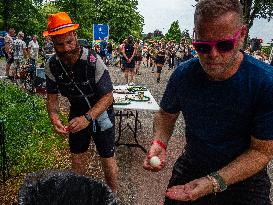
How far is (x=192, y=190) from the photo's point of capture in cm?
179

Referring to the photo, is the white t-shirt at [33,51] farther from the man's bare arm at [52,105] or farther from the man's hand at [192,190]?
the man's hand at [192,190]

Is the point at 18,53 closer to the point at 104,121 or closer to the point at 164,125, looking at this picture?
the point at 104,121

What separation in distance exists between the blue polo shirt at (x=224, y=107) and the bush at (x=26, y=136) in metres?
2.98

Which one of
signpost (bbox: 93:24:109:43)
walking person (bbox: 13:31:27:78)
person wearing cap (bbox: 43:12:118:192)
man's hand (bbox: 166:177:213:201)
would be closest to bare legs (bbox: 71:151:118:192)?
person wearing cap (bbox: 43:12:118:192)

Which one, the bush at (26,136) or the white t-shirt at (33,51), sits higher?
the white t-shirt at (33,51)

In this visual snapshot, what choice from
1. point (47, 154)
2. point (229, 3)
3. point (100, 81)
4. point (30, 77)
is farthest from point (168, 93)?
point (30, 77)

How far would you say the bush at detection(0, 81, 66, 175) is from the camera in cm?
514

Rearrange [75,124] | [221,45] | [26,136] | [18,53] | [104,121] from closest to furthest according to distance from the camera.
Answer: [221,45], [75,124], [104,121], [26,136], [18,53]

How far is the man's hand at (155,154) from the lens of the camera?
2109 millimetres

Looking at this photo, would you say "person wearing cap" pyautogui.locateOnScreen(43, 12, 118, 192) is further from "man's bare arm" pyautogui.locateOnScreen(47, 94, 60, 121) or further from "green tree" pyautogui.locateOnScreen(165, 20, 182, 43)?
"green tree" pyautogui.locateOnScreen(165, 20, 182, 43)

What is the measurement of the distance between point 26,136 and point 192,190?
15.7ft

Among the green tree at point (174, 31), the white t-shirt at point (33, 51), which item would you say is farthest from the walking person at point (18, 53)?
the green tree at point (174, 31)

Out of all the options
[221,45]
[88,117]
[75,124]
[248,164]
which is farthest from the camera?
[88,117]

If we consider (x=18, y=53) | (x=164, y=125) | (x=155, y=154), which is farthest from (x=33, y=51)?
(x=155, y=154)
